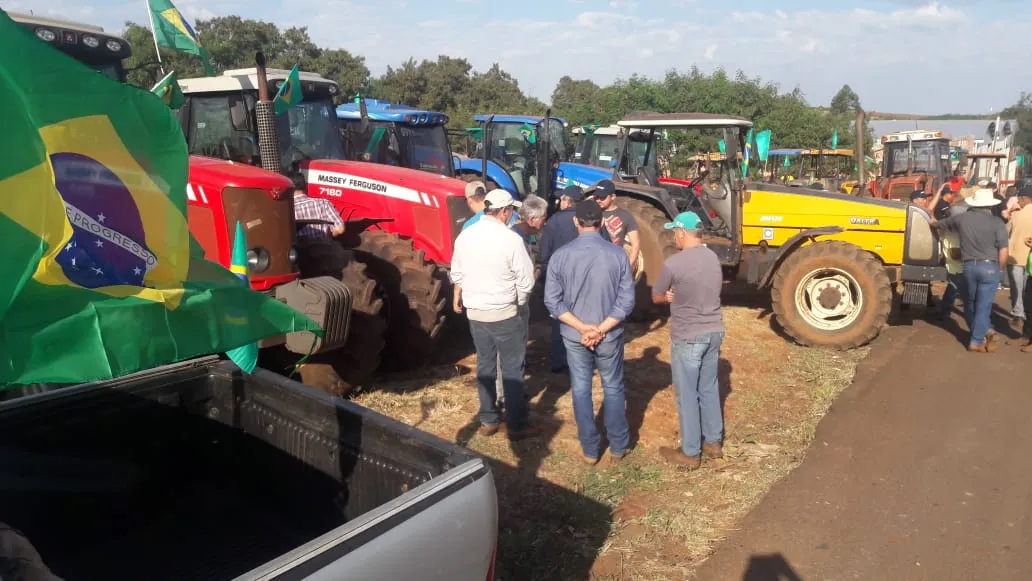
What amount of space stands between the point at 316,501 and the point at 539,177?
8736 millimetres

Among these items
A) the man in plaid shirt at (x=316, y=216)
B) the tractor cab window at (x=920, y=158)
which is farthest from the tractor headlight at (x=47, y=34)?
the tractor cab window at (x=920, y=158)

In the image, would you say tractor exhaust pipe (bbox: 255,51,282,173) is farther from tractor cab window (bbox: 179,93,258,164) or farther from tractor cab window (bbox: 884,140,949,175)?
tractor cab window (bbox: 884,140,949,175)

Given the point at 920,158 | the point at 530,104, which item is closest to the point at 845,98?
the point at 530,104

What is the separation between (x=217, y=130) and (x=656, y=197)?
4.82 m

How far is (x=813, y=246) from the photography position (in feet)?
24.9

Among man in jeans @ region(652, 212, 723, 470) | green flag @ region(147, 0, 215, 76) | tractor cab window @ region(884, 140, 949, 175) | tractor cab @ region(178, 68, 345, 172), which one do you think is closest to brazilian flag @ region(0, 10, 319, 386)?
man in jeans @ region(652, 212, 723, 470)

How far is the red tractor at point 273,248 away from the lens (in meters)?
4.72

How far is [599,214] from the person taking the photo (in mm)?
4473

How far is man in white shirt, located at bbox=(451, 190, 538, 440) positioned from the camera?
4.61m

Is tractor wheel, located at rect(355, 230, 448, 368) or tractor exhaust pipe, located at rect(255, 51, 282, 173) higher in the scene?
tractor exhaust pipe, located at rect(255, 51, 282, 173)

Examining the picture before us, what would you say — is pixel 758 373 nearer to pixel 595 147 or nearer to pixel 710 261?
pixel 710 261

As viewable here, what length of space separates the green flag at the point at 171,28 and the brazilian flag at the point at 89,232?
549 centimetres

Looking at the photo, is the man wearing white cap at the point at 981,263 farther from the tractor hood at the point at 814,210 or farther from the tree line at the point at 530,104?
the tree line at the point at 530,104

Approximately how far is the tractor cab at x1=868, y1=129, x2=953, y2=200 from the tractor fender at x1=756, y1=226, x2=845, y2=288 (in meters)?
8.94
